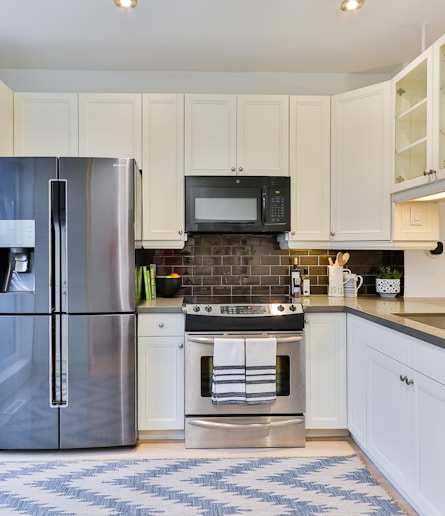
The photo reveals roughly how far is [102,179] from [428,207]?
2132 millimetres

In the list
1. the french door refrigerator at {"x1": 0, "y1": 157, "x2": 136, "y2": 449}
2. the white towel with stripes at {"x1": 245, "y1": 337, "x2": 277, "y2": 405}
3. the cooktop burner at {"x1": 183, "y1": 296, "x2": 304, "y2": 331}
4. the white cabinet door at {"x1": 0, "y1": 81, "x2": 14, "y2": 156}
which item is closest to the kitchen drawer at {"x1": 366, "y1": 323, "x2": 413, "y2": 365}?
the cooktop burner at {"x1": 183, "y1": 296, "x2": 304, "y2": 331}

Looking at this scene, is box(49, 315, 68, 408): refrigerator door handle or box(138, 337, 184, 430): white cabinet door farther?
box(138, 337, 184, 430): white cabinet door

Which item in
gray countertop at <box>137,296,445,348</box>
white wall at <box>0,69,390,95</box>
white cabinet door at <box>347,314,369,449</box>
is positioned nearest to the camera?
gray countertop at <box>137,296,445,348</box>

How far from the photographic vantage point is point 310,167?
119 inches

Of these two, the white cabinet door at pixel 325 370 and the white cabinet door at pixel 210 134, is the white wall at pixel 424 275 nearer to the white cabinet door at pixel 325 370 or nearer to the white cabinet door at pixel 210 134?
the white cabinet door at pixel 325 370

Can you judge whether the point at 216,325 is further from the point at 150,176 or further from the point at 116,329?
the point at 150,176

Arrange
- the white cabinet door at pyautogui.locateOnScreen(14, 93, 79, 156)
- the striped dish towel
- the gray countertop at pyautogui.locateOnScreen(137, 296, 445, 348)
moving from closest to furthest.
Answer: the gray countertop at pyautogui.locateOnScreen(137, 296, 445, 348) < the striped dish towel < the white cabinet door at pyautogui.locateOnScreen(14, 93, 79, 156)

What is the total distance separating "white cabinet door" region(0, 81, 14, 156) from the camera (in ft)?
9.21

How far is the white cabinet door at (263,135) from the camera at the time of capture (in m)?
2.99

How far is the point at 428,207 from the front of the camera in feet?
9.20

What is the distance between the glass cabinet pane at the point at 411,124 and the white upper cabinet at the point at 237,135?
2.44 feet

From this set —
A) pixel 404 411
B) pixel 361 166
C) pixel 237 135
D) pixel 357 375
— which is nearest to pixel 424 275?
pixel 361 166

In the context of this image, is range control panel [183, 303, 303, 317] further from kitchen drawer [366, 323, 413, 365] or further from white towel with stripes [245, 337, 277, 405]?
kitchen drawer [366, 323, 413, 365]

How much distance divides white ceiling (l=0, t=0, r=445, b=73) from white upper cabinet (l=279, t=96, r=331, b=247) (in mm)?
388
